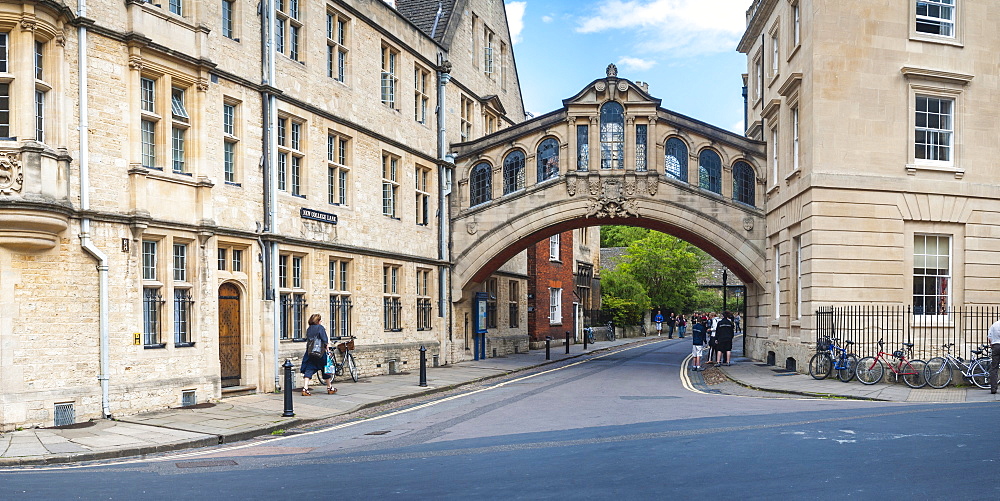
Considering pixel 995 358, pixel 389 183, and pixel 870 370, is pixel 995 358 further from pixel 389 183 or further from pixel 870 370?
pixel 389 183

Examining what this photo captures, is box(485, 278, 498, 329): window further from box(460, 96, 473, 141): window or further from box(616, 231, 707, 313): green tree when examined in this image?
box(616, 231, 707, 313): green tree

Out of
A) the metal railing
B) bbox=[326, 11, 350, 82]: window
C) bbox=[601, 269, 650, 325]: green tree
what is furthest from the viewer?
bbox=[601, 269, 650, 325]: green tree

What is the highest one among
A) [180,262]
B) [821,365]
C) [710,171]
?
[710,171]

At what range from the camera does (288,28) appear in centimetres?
2089

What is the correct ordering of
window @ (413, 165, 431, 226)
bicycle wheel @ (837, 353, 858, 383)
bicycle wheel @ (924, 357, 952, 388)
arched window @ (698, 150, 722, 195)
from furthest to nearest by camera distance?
arched window @ (698, 150, 722, 195) < window @ (413, 165, 431, 226) < bicycle wheel @ (837, 353, 858, 383) < bicycle wheel @ (924, 357, 952, 388)

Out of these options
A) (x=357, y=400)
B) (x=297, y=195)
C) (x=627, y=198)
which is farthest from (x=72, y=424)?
(x=627, y=198)

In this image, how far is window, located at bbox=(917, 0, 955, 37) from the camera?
23141 mm

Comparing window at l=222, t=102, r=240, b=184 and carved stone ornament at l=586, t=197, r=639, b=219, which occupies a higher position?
window at l=222, t=102, r=240, b=184

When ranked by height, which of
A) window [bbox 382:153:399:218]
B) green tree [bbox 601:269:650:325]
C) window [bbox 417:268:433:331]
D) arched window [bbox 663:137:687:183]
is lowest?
green tree [bbox 601:269:650:325]

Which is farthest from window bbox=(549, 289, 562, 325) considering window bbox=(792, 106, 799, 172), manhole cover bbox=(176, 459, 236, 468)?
manhole cover bbox=(176, 459, 236, 468)

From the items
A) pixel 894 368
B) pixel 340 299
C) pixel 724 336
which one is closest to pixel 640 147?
pixel 724 336

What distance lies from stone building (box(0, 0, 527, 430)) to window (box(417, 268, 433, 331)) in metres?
0.11

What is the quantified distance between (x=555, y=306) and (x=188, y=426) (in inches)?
1252

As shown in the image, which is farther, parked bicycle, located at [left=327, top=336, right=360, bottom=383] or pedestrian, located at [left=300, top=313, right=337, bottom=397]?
parked bicycle, located at [left=327, top=336, right=360, bottom=383]
